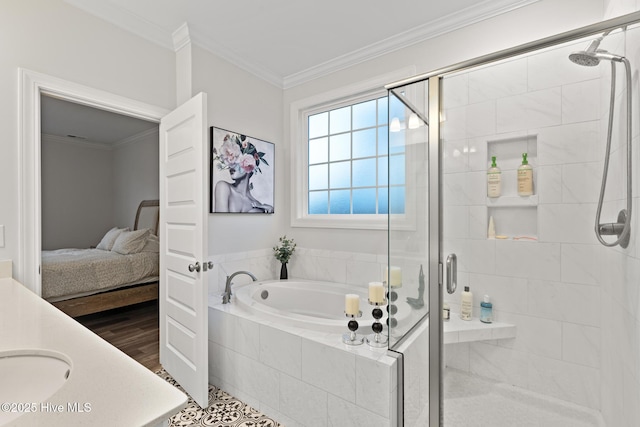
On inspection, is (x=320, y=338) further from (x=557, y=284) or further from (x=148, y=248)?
(x=148, y=248)

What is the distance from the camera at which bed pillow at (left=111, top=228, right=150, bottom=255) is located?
3.77 m

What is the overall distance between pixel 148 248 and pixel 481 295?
381cm

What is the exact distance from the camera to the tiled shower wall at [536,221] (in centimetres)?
162

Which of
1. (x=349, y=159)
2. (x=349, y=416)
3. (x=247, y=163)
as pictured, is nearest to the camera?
(x=349, y=416)

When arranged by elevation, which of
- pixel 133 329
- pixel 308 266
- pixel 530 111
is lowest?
pixel 133 329

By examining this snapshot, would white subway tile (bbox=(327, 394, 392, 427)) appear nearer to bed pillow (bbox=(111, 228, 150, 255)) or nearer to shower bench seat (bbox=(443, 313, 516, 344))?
shower bench seat (bbox=(443, 313, 516, 344))

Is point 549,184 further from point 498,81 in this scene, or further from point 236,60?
point 236,60

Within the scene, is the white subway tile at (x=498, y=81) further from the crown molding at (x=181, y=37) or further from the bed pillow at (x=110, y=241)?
the bed pillow at (x=110, y=241)

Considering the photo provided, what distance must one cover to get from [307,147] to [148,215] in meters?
2.94

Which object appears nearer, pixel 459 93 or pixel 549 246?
pixel 549 246

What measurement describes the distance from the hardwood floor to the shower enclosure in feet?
6.97

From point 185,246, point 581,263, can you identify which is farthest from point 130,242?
point 581,263

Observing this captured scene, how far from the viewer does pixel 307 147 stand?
3.13 meters

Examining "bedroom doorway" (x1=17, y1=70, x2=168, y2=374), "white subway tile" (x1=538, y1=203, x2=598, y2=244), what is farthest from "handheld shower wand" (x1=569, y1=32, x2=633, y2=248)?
"bedroom doorway" (x1=17, y1=70, x2=168, y2=374)
